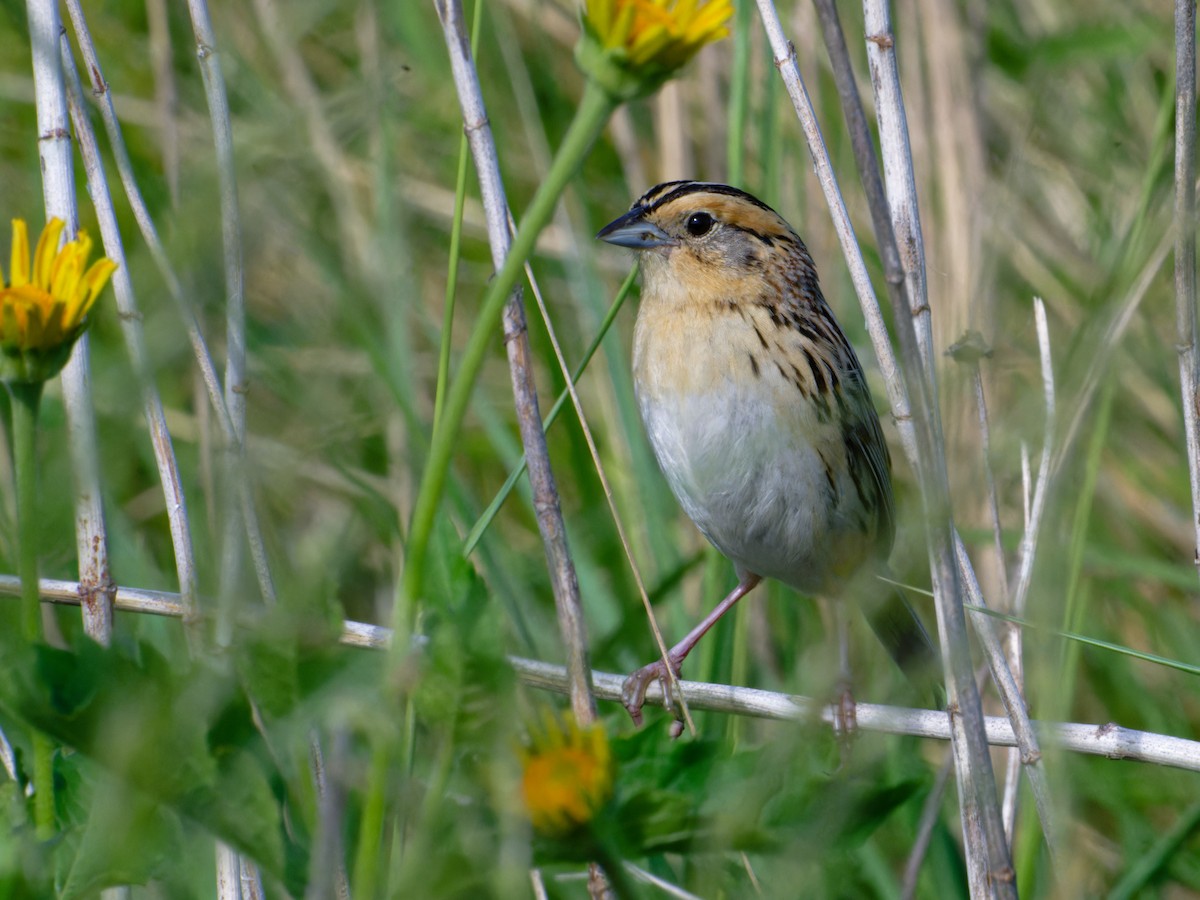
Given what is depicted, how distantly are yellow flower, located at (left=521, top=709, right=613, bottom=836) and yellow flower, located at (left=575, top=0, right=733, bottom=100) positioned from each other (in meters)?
0.61

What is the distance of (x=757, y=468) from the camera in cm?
335

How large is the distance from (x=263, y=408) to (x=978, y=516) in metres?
2.37

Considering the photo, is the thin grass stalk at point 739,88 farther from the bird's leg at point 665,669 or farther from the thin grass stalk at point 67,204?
the thin grass stalk at point 67,204

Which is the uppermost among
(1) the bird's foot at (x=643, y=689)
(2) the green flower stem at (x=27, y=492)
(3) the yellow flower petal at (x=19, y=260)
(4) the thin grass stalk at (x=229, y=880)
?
(3) the yellow flower petal at (x=19, y=260)

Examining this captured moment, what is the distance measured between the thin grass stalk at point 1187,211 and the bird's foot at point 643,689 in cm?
112

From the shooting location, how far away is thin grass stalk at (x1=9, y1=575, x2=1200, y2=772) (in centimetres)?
243

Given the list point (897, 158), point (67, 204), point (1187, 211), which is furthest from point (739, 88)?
point (67, 204)

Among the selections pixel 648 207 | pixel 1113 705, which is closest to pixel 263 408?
pixel 648 207

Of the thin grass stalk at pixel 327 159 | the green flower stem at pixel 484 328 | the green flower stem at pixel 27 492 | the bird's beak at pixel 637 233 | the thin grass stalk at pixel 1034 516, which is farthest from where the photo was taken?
the thin grass stalk at pixel 327 159

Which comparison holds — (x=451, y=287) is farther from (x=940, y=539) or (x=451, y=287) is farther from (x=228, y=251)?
(x=940, y=539)

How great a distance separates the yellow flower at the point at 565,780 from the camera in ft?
4.07

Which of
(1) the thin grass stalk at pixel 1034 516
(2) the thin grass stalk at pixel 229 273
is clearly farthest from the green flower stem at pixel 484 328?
(1) the thin grass stalk at pixel 1034 516

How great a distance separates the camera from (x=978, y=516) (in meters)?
4.25

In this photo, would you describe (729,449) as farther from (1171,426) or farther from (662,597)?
(1171,426)
